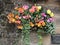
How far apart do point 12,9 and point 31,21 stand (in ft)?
1.47

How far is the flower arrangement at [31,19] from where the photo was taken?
4.77 m

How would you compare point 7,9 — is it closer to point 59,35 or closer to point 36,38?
point 36,38

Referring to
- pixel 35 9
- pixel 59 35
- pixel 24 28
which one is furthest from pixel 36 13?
pixel 59 35

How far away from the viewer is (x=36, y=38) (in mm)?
4852

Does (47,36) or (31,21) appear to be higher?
(31,21)

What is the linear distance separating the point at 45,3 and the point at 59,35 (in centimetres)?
72

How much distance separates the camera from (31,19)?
480 cm

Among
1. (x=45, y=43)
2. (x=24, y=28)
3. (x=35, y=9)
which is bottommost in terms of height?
(x=45, y=43)

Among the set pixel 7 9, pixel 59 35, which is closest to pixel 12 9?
pixel 7 9

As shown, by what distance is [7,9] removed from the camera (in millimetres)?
4867

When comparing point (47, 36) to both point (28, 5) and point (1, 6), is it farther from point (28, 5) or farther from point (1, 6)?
point (1, 6)

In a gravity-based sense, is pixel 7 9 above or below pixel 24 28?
above

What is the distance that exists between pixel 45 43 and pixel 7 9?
101 cm

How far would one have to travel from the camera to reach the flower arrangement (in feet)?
15.6
